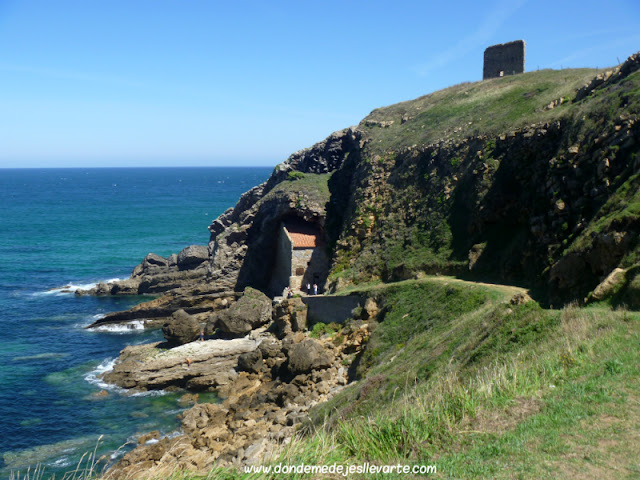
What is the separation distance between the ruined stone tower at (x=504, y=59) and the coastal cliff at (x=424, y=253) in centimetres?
304

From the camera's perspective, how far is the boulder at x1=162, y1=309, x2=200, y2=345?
37875 mm

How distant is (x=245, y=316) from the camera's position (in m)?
38.7

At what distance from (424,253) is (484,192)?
18.2ft

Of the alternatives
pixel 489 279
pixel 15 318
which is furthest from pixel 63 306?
pixel 489 279

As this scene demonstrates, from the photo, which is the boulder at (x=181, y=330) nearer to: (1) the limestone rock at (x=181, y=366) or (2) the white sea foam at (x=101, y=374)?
(1) the limestone rock at (x=181, y=366)

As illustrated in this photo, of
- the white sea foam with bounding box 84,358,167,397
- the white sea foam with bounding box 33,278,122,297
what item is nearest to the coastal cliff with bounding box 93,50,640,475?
the white sea foam with bounding box 84,358,167,397

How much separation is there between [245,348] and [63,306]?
26.5 metres

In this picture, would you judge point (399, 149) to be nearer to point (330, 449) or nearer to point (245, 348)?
point (245, 348)

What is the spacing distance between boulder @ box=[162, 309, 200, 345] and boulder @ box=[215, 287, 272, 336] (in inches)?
69.5

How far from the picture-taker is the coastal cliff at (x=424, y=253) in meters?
21.3

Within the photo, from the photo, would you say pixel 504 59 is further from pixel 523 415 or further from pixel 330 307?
pixel 523 415

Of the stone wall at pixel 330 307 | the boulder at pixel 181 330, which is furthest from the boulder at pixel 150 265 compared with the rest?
the stone wall at pixel 330 307

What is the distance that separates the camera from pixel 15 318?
47969mm

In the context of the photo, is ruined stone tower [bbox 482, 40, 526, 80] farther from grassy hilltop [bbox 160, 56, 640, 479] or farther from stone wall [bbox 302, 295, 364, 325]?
stone wall [bbox 302, 295, 364, 325]
